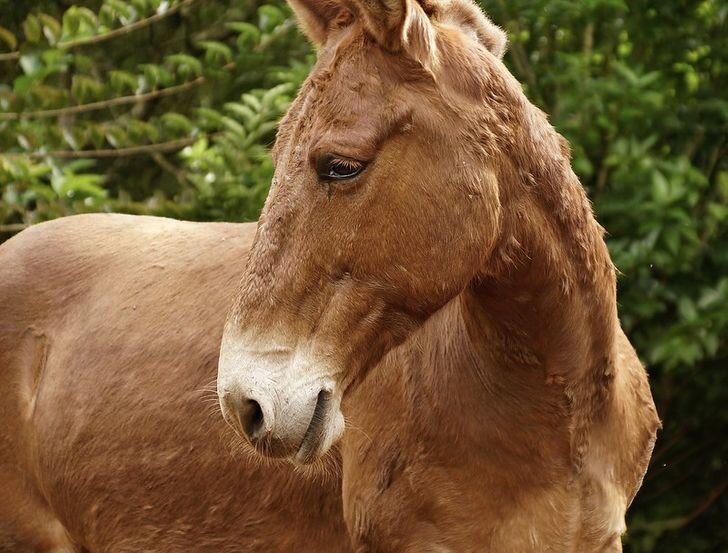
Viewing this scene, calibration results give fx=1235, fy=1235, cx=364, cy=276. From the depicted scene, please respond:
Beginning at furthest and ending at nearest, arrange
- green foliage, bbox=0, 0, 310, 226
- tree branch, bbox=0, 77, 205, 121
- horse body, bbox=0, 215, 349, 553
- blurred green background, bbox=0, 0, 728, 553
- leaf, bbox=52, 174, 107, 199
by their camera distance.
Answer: tree branch, bbox=0, 77, 205, 121, green foliage, bbox=0, 0, 310, 226, leaf, bbox=52, 174, 107, 199, blurred green background, bbox=0, 0, 728, 553, horse body, bbox=0, 215, 349, 553

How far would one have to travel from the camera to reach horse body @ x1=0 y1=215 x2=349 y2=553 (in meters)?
3.69

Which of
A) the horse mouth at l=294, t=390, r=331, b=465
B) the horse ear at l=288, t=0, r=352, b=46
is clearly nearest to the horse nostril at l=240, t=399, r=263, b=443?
the horse mouth at l=294, t=390, r=331, b=465

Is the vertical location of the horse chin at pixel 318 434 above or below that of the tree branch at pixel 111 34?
above

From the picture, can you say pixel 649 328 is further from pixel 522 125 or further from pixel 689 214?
pixel 522 125

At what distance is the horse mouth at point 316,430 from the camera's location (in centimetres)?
270

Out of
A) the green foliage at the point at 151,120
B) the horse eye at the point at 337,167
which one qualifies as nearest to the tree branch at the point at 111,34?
the green foliage at the point at 151,120

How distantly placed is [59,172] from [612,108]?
106 inches

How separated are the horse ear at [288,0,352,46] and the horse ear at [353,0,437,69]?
0.62 ft

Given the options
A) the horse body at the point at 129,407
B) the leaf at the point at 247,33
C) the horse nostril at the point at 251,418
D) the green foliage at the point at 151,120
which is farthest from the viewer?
the leaf at the point at 247,33

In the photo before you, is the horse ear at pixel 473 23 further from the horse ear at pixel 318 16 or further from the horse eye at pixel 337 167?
the horse eye at pixel 337 167

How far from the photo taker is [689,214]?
548 centimetres

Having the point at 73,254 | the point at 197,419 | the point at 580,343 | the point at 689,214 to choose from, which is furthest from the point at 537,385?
the point at 689,214

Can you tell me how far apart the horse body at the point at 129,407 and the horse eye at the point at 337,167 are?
1.12 metres

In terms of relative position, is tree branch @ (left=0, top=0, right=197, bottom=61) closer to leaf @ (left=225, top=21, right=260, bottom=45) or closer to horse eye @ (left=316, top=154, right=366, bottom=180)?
leaf @ (left=225, top=21, right=260, bottom=45)
